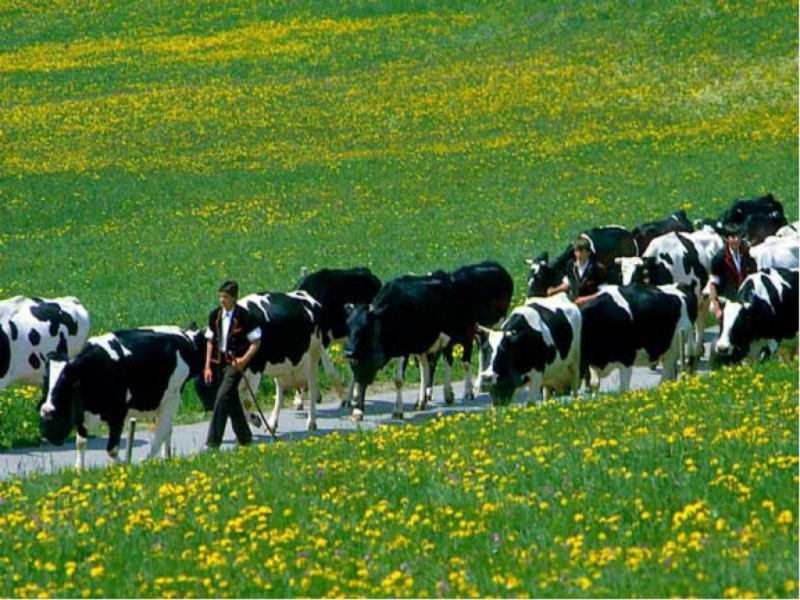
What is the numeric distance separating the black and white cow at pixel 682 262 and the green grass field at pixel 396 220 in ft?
12.5

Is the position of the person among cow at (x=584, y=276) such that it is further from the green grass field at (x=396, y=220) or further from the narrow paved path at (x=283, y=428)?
the green grass field at (x=396, y=220)

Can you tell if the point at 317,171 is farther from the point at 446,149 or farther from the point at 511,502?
the point at 511,502

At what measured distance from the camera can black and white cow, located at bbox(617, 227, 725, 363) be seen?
28078 mm

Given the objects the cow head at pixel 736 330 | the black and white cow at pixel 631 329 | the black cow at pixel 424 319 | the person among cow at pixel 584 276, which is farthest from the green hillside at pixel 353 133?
the cow head at pixel 736 330

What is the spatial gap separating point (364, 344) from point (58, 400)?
5515 mm

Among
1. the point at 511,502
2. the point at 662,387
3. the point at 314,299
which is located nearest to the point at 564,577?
the point at 511,502

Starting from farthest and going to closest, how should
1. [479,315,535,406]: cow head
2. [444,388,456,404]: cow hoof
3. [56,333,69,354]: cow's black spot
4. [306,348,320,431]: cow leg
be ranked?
[444,388,456,404]: cow hoof < [56,333,69,354]: cow's black spot < [306,348,320,431]: cow leg < [479,315,535,406]: cow head

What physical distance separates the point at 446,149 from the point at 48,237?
15.3 m

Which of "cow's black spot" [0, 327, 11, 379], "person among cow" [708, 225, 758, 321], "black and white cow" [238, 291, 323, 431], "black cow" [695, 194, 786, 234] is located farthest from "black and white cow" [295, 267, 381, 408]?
→ "black cow" [695, 194, 786, 234]

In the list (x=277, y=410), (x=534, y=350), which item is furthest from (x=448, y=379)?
(x=534, y=350)

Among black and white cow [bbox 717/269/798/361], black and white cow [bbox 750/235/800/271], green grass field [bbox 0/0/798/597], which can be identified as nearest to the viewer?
green grass field [bbox 0/0/798/597]

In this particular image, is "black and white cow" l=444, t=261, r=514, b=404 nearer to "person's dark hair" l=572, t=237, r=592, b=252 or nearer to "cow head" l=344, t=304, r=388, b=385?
"cow head" l=344, t=304, r=388, b=385

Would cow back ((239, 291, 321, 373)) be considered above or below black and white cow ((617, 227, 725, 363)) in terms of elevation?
above

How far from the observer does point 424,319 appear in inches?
985
